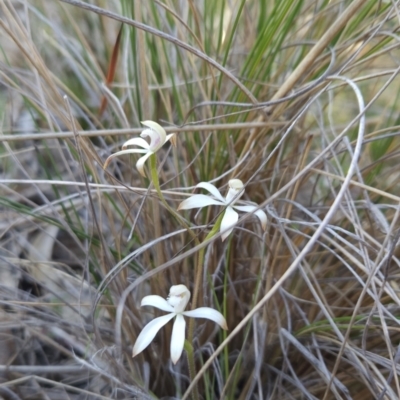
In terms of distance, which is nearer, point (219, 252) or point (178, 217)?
point (178, 217)

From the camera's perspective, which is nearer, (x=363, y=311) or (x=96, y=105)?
(x=363, y=311)

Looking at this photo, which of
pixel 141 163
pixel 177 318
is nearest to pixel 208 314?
pixel 177 318

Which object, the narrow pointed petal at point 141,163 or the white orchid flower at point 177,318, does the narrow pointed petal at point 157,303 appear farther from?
the narrow pointed petal at point 141,163

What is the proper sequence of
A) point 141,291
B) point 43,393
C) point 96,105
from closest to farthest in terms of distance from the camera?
point 43,393, point 141,291, point 96,105

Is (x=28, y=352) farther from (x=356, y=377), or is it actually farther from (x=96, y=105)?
(x=96, y=105)

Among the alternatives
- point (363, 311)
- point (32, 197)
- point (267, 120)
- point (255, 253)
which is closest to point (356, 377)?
point (363, 311)

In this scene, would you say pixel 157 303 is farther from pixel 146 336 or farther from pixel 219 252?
pixel 219 252

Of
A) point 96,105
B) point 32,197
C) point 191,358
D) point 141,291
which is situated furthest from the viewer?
point 96,105

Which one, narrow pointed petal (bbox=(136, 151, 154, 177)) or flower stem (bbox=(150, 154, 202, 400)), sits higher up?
narrow pointed petal (bbox=(136, 151, 154, 177))

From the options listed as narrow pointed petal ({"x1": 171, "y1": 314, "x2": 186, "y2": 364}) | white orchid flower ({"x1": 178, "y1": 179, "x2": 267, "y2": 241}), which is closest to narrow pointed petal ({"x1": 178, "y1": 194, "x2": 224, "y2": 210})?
white orchid flower ({"x1": 178, "y1": 179, "x2": 267, "y2": 241})

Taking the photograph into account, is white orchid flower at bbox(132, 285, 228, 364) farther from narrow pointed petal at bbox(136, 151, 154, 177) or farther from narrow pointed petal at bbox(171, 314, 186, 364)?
narrow pointed petal at bbox(136, 151, 154, 177)

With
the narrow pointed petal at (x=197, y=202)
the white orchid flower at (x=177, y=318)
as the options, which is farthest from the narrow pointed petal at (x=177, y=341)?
the narrow pointed petal at (x=197, y=202)
